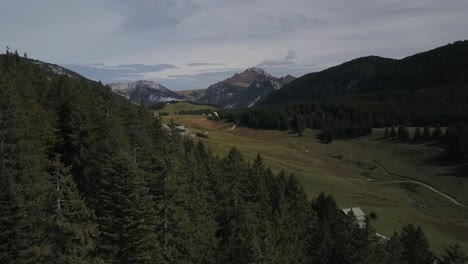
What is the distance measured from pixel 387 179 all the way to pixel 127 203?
111453 mm

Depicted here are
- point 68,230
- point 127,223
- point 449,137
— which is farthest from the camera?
point 449,137

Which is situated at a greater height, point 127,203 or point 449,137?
point 127,203

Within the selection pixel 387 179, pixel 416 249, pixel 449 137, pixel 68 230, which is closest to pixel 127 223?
pixel 68 230

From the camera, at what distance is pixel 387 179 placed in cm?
12438

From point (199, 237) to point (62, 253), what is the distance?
17.7 metres

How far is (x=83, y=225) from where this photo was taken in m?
21.0

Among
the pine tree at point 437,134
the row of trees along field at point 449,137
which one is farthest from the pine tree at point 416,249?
the pine tree at point 437,134

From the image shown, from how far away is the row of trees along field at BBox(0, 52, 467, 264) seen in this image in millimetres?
24375

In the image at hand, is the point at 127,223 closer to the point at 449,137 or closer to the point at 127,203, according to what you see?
the point at 127,203

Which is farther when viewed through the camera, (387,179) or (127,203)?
(387,179)

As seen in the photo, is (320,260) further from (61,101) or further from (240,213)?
(61,101)

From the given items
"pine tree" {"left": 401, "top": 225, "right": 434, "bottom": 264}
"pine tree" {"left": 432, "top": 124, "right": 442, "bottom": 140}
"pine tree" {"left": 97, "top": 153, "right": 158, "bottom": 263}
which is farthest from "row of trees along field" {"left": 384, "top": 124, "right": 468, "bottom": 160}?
"pine tree" {"left": 97, "top": 153, "right": 158, "bottom": 263}

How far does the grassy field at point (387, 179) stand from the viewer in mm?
76750

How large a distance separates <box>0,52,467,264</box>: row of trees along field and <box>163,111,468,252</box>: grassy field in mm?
19755
